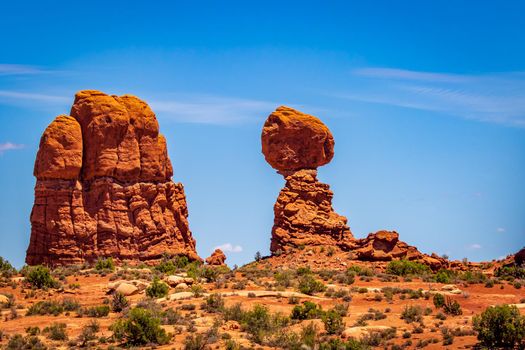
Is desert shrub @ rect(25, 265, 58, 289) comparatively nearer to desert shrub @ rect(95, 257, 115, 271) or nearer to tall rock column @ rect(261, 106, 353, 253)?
desert shrub @ rect(95, 257, 115, 271)

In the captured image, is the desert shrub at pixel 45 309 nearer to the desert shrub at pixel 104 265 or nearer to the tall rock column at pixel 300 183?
the desert shrub at pixel 104 265

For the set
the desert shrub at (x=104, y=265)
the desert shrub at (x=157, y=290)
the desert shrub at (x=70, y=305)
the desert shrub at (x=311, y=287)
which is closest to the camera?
the desert shrub at (x=70, y=305)

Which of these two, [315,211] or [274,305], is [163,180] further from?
[274,305]

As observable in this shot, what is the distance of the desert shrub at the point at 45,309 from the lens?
3950 cm

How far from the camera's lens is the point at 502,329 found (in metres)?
31.4

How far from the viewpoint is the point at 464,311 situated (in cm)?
3888

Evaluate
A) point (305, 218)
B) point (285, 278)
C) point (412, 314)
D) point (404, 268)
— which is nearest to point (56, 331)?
point (412, 314)

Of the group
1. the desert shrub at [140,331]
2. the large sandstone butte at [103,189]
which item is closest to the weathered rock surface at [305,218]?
the large sandstone butte at [103,189]

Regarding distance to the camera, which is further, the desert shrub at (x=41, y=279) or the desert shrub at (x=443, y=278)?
the desert shrub at (x=443, y=278)

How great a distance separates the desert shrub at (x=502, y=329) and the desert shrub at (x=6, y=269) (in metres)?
28.5

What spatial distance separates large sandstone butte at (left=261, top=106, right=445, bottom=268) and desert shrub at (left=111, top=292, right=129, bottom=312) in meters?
21.0

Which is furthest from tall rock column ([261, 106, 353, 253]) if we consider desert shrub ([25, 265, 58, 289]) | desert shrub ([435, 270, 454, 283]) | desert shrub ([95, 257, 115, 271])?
desert shrub ([25, 265, 58, 289])

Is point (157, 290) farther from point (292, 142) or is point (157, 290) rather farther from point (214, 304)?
point (292, 142)

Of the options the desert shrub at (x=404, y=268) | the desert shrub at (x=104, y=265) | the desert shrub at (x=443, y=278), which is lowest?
the desert shrub at (x=443, y=278)
